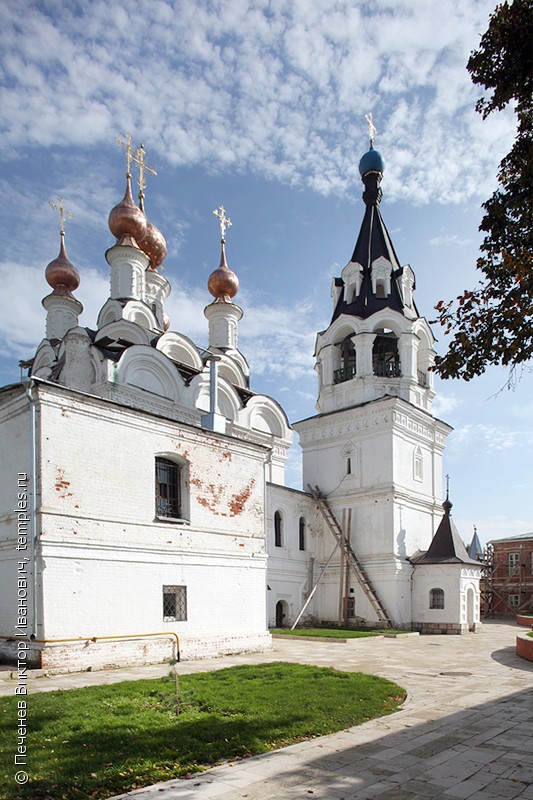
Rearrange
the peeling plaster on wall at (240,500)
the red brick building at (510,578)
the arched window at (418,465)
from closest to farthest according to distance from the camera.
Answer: the peeling plaster on wall at (240,500) < the arched window at (418,465) < the red brick building at (510,578)

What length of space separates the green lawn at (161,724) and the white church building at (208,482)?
2745 mm

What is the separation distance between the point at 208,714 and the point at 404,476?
18890 mm

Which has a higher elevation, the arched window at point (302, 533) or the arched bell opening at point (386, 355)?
the arched bell opening at point (386, 355)

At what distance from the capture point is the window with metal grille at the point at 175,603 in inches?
485

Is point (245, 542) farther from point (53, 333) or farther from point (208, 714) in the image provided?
point (53, 333)

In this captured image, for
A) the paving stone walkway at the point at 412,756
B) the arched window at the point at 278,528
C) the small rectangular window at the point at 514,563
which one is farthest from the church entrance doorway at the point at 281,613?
the small rectangular window at the point at 514,563

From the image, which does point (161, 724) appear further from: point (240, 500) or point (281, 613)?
point (281, 613)

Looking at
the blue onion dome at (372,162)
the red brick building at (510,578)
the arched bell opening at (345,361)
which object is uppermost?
the blue onion dome at (372,162)

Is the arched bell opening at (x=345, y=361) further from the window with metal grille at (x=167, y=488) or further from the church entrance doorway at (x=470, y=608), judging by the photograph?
the window with metal grille at (x=167, y=488)

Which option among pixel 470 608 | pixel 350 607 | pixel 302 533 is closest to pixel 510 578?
pixel 470 608

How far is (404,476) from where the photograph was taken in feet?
81.2

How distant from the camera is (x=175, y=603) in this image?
12516 mm

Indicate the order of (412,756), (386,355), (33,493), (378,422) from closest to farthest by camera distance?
(412,756) → (33,493) → (378,422) → (386,355)

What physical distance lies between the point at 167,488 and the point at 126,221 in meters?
15.4
